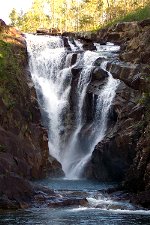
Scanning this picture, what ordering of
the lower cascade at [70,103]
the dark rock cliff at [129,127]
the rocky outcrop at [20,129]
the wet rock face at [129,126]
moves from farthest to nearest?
the lower cascade at [70,103] < the rocky outcrop at [20,129] < the wet rock face at [129,126] < the dark rock cliff at [129,127]

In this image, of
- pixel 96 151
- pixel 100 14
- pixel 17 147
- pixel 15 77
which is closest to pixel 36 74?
pixel 15 77

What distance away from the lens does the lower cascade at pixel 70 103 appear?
39.2 m

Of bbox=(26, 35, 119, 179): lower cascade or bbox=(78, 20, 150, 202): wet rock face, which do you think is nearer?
bbox=(78, 20, 150, 202): wet rock face

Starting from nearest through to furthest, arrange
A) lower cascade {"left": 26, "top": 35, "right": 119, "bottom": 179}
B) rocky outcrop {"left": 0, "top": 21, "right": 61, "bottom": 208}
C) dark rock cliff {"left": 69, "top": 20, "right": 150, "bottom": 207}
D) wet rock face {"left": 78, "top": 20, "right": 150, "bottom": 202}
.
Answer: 1. dark rock cliff {"left": 69, "top": 20, "right": 150, "bottom": 207}
2. wet rock face {"left": 78, "top": 20, "right": 150, "bottom": 202}
3. rocky outcrop {"left": 0, "top": 21, "right": 61, "bottom": 208}
4. lower cascade {"left": 26, "top": 35, "right": 119, "bottom": 179}

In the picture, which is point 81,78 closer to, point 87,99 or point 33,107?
point 87,99

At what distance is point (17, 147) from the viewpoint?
30.1m

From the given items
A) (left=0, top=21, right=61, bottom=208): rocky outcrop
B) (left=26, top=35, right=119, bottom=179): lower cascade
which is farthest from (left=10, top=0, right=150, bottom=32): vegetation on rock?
(left=0, top=21, right=61, bottom=208): rocky outcrop

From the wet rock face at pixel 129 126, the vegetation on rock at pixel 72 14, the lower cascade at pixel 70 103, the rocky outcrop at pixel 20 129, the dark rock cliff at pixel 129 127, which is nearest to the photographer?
the dark rock cliff at pixel 129 127

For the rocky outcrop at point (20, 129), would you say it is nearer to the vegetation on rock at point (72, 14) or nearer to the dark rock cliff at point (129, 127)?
the dark rock cliff at point (129, 127)

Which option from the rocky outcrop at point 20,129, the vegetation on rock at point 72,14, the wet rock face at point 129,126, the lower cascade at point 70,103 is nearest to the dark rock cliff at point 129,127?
the wet rock face at point 129,126

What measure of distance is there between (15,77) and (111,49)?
1972cm

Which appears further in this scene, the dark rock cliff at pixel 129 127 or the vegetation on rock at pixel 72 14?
the vegetation on rock at pixel 72 14

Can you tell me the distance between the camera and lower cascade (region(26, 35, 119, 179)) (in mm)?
39188

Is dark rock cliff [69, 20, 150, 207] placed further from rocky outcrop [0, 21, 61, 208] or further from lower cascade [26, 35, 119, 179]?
rocky outcrop [0, 21, 61, 208]
